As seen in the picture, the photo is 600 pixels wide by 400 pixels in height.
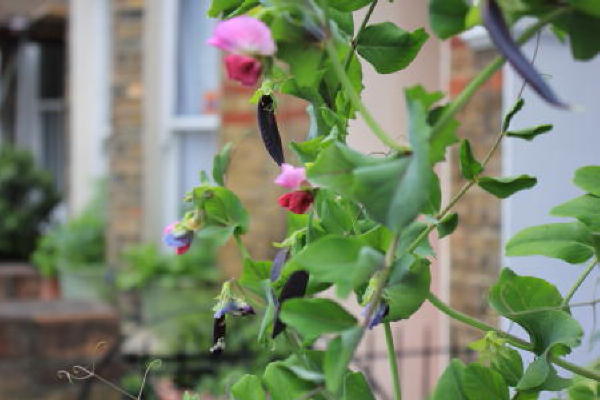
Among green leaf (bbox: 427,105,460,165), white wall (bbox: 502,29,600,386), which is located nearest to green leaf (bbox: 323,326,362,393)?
green leaf (bbox: 427,105,460,165)

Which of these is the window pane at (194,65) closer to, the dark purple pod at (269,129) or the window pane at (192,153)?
the window pane at (192,153)

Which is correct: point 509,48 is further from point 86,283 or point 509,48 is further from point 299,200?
point 86,283

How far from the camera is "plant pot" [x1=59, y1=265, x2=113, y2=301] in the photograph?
711cm

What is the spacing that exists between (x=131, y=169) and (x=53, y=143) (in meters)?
6.73

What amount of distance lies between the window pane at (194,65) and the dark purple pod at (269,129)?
6.39 m

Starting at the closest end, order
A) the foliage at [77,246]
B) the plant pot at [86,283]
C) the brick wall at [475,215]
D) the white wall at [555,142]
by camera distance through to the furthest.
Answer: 1. the white wall at [555,142]
2. the brick wall at [475,215]
3. the plant pot at [86,283]
4. the foliage at [77,246]

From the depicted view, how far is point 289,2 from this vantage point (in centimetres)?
66

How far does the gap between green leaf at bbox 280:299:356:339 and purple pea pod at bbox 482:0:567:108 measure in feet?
0.65

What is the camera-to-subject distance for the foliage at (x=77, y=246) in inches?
317

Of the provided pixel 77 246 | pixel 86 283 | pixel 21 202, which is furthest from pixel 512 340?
pixel 21 202

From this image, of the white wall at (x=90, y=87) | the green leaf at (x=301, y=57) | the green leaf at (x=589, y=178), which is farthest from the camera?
the white wall at (x=90, y=87)

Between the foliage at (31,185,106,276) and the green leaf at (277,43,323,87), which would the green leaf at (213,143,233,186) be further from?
the foliage at (31,185,106,276)

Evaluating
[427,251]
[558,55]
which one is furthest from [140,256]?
[427,251]

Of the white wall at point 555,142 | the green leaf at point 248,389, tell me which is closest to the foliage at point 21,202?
the white wall at point 555,142
